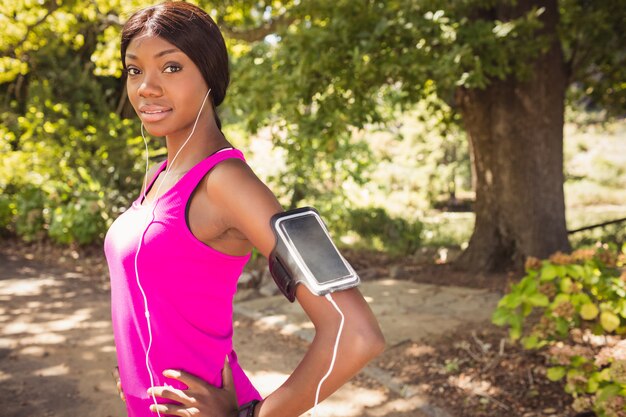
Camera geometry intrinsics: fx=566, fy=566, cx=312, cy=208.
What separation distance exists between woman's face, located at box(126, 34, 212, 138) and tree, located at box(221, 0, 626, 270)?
3.47 metres

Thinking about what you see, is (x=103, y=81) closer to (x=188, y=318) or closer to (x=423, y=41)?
(x=423, y=41)

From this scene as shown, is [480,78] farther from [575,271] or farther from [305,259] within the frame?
[305,259]

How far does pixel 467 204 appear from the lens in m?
19.9

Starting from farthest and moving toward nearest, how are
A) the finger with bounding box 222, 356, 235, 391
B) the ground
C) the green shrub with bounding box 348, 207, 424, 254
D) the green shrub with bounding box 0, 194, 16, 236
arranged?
1. the green shrub with bounding box 348, 207, 424, 254
2. the green shrub with bounding box 0, 194, 16, 236
3. the ground
4. the finger with bounding box 222, 356, 235, 391

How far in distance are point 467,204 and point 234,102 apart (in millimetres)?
15553

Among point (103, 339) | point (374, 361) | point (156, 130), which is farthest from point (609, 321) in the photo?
point (103, 339)

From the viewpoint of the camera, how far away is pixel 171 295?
4.19ft

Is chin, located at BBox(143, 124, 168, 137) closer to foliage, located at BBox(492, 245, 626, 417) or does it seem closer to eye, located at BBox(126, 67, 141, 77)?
eye, located at BBox(126, 67, 141, 77)

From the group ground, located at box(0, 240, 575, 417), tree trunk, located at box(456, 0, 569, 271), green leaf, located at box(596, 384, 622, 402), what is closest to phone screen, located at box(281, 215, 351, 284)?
green leaf, located at box(596, 384, 622, 402)

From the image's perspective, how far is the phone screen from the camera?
1089mm

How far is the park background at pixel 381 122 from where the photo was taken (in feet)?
13.6

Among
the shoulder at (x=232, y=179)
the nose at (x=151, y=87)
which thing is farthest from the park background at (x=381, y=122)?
the shoulder at (x=232, y=179)

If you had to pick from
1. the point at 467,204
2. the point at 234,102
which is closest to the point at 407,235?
the point at 234,102

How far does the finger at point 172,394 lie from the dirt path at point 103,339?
2.74m
